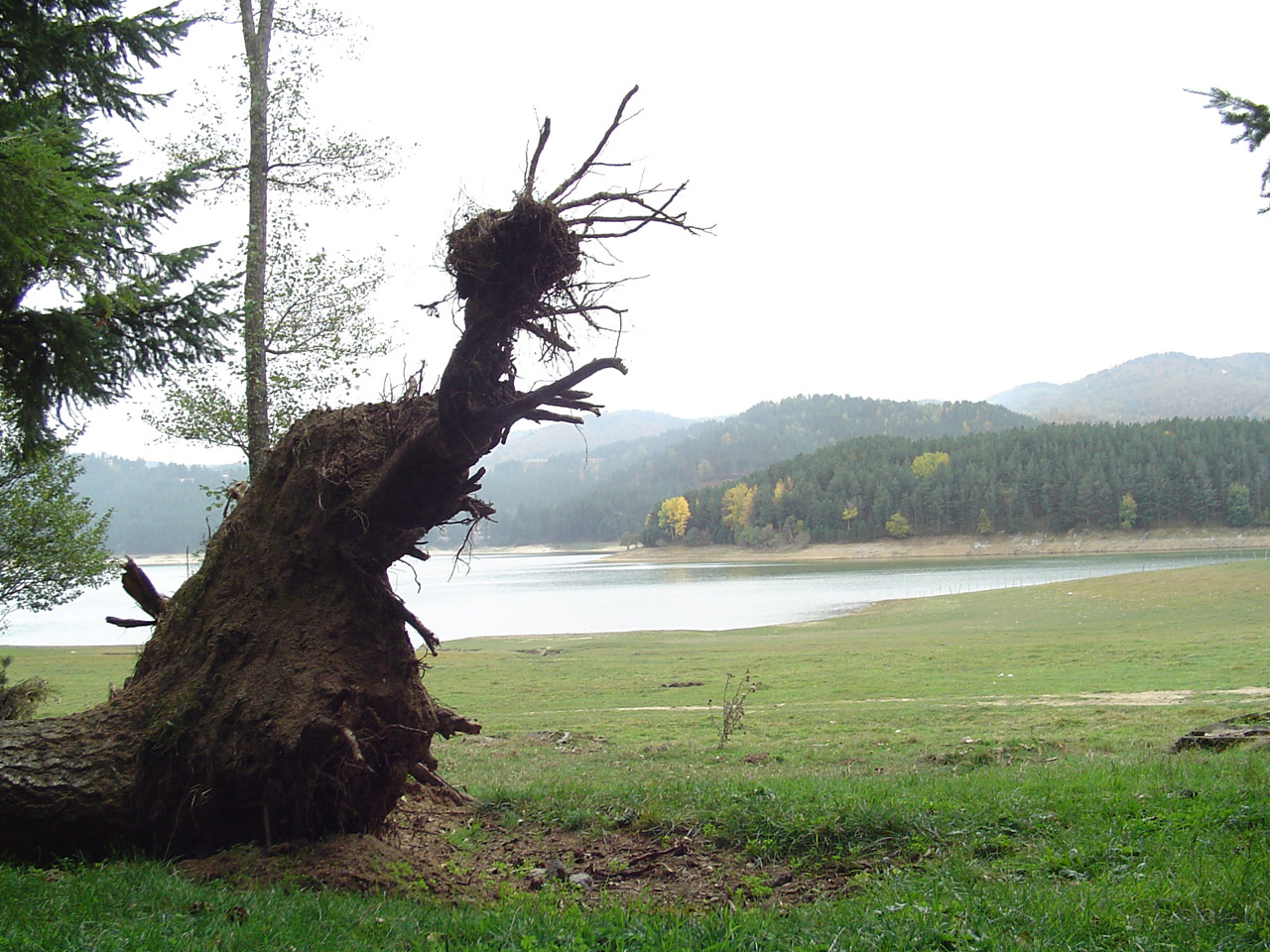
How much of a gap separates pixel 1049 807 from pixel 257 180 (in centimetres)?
1319

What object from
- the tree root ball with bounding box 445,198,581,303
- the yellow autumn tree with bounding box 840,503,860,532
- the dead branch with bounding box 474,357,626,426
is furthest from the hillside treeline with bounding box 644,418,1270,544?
the tree root ball with bounding box 445,198,581,303

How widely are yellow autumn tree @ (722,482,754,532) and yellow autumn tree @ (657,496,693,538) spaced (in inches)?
279

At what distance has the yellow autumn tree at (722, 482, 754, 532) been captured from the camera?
132 metres

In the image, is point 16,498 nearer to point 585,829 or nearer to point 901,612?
point 585,829

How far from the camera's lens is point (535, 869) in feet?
20.2

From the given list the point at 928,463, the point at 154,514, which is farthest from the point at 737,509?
the point at 154,514

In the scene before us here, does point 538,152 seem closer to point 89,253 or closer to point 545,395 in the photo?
point 545,395

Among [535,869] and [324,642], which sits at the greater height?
[324,642]

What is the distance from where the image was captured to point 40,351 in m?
8.39

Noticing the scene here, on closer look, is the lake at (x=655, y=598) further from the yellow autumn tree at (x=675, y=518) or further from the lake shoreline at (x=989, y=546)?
the yellow autumn tree at (x=675, y=518)

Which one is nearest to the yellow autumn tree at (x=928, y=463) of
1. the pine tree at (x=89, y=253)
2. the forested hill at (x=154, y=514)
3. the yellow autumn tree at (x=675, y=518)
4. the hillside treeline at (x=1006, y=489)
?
the hillside treeline at (x=1006, y=489)

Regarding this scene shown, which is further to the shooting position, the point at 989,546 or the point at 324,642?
the point at 989,546

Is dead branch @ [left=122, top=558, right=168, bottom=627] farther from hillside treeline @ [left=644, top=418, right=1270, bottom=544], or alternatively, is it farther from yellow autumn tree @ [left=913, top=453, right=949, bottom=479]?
yellow autumn tree @ [left=913, top=453, right=949, bottom=479]

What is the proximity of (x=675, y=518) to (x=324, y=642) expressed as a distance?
132771 mm
